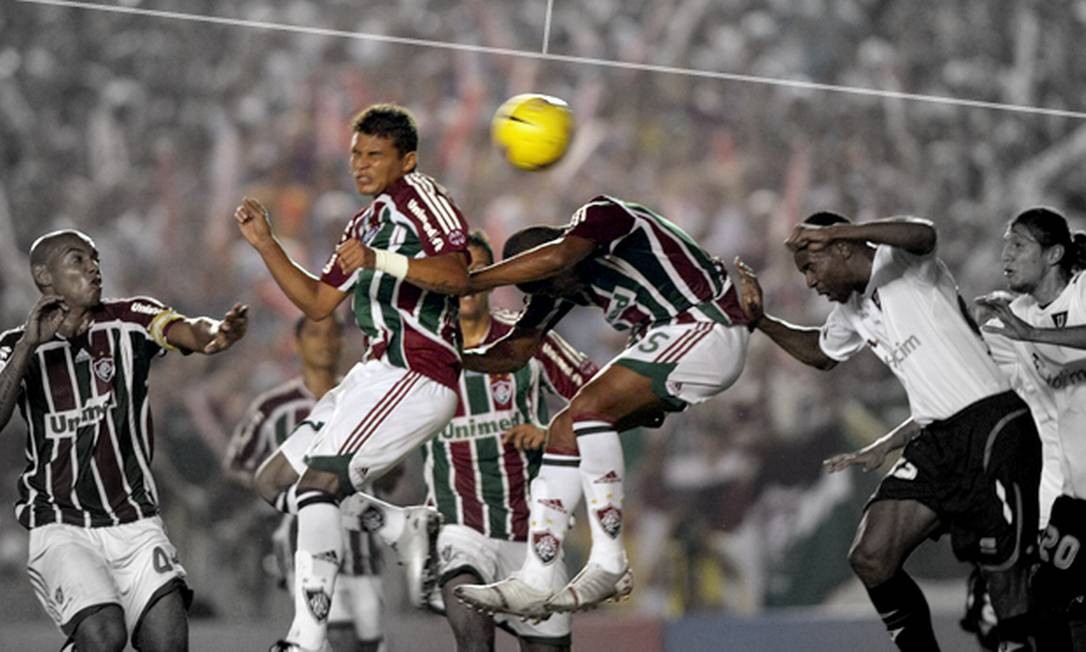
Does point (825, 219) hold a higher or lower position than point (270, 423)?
higher

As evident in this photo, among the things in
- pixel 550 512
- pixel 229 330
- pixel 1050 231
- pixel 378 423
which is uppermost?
pixel 1050 231

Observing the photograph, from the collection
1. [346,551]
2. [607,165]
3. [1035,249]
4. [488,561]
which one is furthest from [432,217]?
[607,165]

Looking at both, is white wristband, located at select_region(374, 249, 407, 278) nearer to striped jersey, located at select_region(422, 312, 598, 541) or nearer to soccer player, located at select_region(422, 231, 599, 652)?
soccer player, located at select_region(422, 231, 599, 652)

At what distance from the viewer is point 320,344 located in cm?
833

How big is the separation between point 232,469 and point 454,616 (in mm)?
2603

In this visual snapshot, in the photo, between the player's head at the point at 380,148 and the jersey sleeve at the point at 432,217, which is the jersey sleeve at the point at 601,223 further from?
the player's head at the point at 380,148

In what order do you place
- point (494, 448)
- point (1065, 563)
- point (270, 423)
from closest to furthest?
point (1065, 563) → point (494, 448) → point (270, 423)

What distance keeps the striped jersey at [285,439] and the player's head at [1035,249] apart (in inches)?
136

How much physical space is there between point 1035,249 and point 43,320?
3.87 metres

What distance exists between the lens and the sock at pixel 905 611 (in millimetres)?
5770

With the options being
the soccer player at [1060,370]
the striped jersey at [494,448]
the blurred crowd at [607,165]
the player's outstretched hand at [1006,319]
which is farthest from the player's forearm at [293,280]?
the blurred crowd at [607,165]

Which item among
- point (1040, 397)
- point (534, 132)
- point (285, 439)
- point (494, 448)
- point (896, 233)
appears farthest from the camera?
point (285, 439)

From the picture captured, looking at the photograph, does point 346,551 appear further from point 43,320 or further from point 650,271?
point 650,271

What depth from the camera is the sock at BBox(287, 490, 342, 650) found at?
17.4 feet
